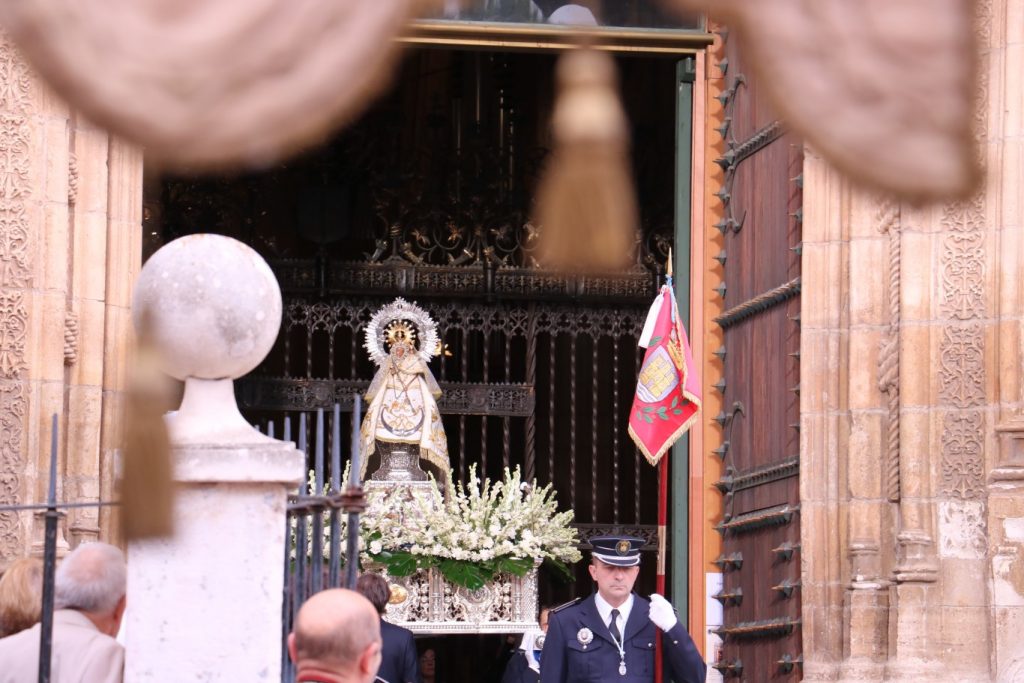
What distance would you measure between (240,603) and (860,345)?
6736 millimetres

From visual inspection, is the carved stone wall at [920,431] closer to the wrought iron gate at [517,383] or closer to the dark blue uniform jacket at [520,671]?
the dark blue uniform jacket at [520,671]

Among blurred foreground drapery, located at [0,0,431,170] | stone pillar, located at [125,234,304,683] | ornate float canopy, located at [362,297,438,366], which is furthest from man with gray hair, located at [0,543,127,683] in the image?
ornate float canopy, located at [362,297,438,366]

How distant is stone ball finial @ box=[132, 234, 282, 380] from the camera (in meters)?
4.91

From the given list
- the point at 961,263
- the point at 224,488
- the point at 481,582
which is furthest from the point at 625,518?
the point at 224,488

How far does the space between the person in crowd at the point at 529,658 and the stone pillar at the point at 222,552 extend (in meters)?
7.11

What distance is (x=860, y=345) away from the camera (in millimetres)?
11266

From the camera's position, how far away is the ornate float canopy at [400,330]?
14.0 m

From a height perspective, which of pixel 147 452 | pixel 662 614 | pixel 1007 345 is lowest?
pixel 662 614

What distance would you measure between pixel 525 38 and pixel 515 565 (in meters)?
3.68

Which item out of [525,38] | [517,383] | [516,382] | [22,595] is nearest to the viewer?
[22,595]

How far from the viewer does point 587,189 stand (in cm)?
178

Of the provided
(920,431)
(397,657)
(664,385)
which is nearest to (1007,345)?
(920,431)

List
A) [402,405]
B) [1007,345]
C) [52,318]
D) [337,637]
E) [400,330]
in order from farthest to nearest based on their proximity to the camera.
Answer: [400,330]
[402,405]
[52,318]
[1007,345]
[337,637]

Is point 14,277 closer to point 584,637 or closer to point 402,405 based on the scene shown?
point 402,405
